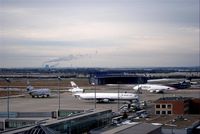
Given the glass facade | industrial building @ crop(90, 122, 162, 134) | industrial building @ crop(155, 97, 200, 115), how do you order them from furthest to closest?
1. industrial building @ crop(155, 97, 200, 115)
2. the glass facade
3. industrial building @ crop(90, 122, 162, 134)

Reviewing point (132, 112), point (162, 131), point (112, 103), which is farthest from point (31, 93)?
point (162, 131)

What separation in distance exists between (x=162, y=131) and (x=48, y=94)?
113ft

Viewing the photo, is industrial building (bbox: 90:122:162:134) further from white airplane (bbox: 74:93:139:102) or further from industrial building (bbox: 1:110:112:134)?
white airplane (bbox: 74:93:139:102)

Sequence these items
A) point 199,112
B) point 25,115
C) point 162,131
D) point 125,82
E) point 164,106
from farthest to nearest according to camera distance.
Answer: point 125,82, point 199,112, point 164,106, point 25,115, point 162,131

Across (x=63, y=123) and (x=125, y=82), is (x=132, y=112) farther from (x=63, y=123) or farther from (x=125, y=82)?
(x=125, y=82)

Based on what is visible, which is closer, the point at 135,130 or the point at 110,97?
the point at 135,130

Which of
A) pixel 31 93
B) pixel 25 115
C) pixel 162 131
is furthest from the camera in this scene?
pixel 31 93

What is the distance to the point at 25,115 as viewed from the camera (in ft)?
105

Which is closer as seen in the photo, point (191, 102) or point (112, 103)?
point (191, 102)

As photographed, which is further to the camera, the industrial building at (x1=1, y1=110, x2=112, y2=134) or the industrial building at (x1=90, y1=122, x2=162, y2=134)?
the industrial building at (x1=90, y1=122, x2=162, y2=134)

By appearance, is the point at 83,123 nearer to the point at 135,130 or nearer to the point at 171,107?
the point at 135,130

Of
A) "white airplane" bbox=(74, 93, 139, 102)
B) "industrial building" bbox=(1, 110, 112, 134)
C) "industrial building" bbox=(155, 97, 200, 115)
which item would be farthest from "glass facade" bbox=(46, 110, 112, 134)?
"white airplane" bbox=(74, 93, 139, 102)

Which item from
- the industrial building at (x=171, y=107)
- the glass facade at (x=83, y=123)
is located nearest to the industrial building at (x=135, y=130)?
the glass facade at (x=83, y=123)

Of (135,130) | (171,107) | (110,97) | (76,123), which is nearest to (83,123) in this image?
(76,123)
